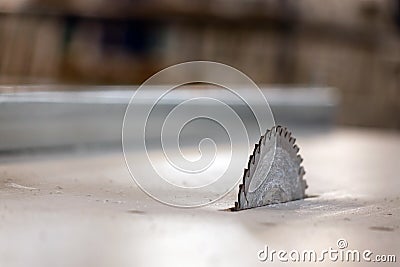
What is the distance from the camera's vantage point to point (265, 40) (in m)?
3.81

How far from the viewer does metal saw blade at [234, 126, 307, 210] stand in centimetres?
60

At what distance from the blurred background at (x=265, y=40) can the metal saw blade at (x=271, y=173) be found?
2715 millimetres

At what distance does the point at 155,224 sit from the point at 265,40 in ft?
11.0


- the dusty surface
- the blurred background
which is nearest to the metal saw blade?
the dusty surface

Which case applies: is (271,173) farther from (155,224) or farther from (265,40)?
(265,40)

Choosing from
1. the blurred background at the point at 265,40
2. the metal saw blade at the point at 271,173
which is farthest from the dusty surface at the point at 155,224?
the blurred background at the point at 265,40

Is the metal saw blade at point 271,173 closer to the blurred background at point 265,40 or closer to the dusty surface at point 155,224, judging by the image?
the dusty surface at point 155,224

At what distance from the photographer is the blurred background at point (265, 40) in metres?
3.51

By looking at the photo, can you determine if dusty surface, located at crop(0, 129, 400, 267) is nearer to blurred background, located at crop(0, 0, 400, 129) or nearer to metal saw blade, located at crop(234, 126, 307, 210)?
metal saw blade, located at crop(234, 126, 307, 210)

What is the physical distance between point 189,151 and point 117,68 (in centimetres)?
233

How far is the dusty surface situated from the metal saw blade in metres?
0.01

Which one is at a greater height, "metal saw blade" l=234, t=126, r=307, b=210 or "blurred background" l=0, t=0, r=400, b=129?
"blurred background" l=0, t=0, r=400, b=129

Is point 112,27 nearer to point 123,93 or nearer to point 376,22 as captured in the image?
point 376,22

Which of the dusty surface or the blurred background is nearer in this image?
the dusty surface
